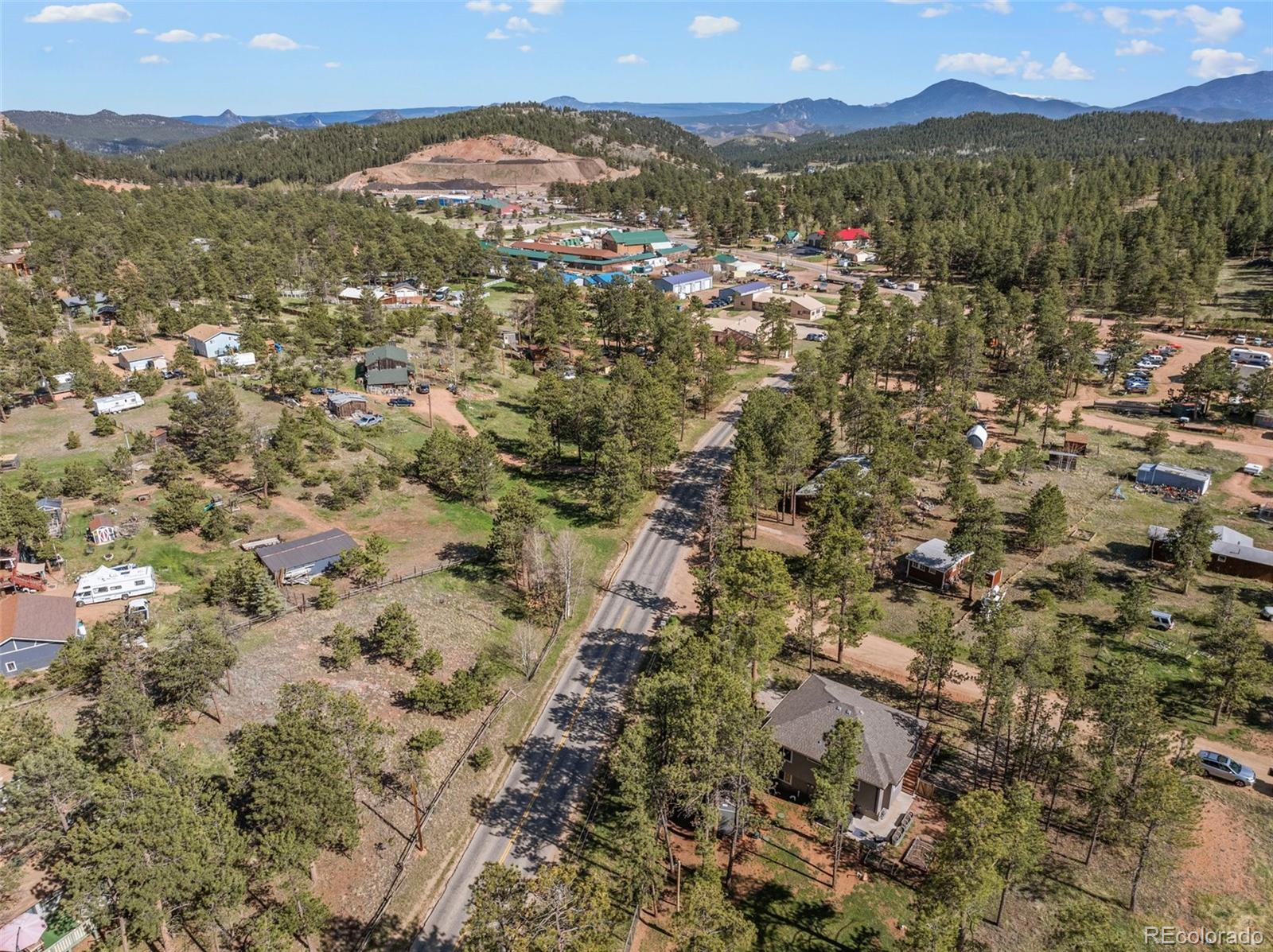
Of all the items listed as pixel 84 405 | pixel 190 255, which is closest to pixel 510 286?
pixel 190 255

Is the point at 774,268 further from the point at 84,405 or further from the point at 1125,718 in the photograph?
the point at 1125,718

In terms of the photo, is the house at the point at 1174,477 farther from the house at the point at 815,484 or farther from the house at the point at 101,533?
the house at the point at 101,533

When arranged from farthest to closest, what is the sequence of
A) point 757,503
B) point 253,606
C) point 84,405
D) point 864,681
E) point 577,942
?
point 84,405 → point 757,503 → point 253,606 → point 864,681 → point 577,942

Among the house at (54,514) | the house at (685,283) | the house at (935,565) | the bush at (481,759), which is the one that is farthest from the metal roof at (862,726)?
the house at (685,283)

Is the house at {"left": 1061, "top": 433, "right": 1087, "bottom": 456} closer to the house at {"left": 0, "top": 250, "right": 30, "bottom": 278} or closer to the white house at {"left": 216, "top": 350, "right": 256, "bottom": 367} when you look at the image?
the white house at {"left": 216, "top": 350, "right": 256, "bottom": 367}

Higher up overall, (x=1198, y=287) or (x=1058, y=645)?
(x=1198, y=287)

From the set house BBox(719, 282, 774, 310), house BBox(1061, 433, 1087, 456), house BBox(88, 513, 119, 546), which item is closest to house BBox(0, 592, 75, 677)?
house BBox(88, 513, 119, 546)

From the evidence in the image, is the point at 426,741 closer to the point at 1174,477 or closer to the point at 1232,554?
the point at 1232,554
